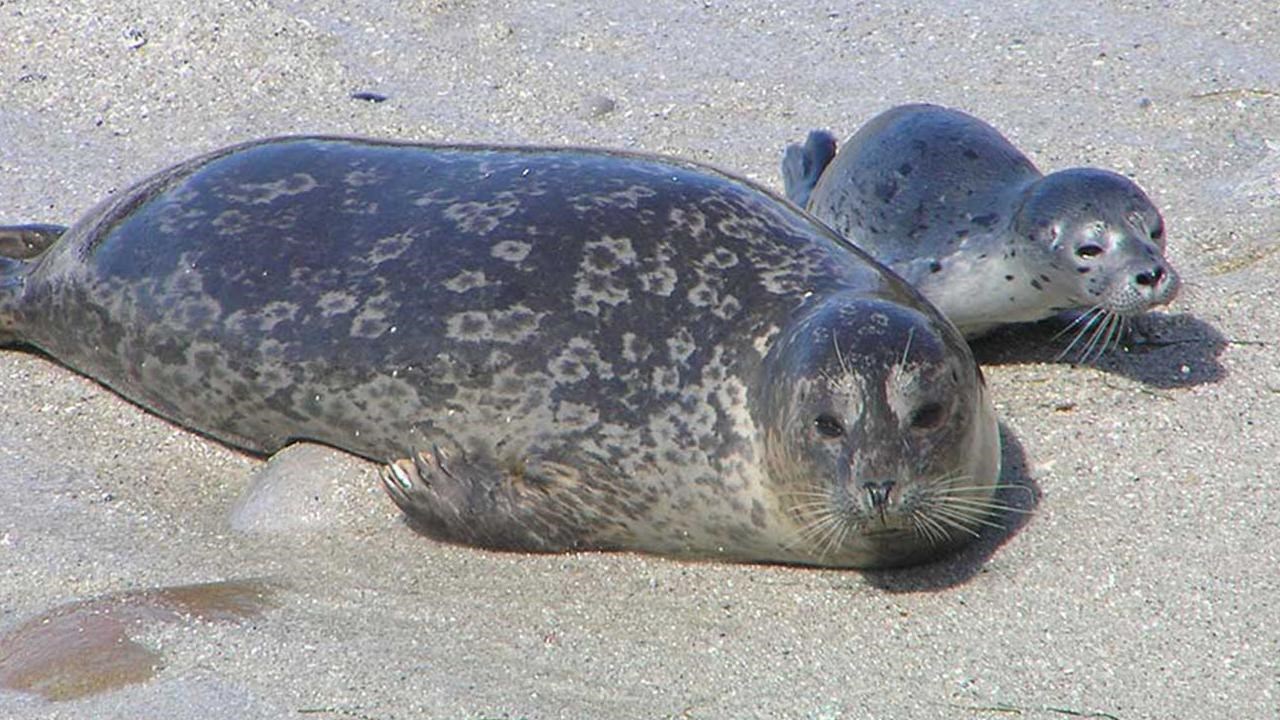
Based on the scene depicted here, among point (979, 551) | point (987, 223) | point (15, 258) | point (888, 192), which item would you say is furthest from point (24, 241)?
point (979, 551)

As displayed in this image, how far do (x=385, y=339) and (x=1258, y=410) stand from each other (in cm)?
205

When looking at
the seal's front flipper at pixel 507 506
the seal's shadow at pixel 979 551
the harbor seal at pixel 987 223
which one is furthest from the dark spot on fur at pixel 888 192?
the seal's front flipper at pixel 507 506

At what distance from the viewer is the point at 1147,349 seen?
493 cm

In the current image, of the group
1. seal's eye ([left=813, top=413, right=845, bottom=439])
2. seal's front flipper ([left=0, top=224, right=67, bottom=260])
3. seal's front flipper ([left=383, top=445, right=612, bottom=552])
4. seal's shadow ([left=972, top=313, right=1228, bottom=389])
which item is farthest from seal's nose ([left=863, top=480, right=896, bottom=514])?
seal's front flipper ([left=0, top=224, right=67, bottom=260])

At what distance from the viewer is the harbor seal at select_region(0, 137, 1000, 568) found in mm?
3861

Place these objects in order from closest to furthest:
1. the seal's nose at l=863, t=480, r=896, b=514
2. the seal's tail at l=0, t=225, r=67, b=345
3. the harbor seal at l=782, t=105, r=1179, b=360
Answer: the seal's nose at l=863, t=480, r=896, b=514 → the harbor seal at l=782, t=105, r=1179, b=360 → the seal's tail at l=0, t=225, r=67, b=345

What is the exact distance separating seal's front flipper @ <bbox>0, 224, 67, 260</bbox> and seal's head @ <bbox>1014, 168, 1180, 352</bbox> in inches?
108

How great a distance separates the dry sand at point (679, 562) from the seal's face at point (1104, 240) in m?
0.20

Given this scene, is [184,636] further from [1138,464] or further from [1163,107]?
[1163,107]

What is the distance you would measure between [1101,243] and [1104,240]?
0.01m

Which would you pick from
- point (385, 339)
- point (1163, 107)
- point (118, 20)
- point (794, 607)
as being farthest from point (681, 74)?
point (794, 607)

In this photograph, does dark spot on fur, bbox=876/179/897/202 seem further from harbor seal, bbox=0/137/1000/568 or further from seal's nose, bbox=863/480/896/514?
seal's nose, bbox=863/480/896/514

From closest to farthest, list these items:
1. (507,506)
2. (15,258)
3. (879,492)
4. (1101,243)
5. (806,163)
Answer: (879,492) < (507,506) < (1101,243) < (15,258) < (806,163)

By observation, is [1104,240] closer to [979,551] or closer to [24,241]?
[979,551]
